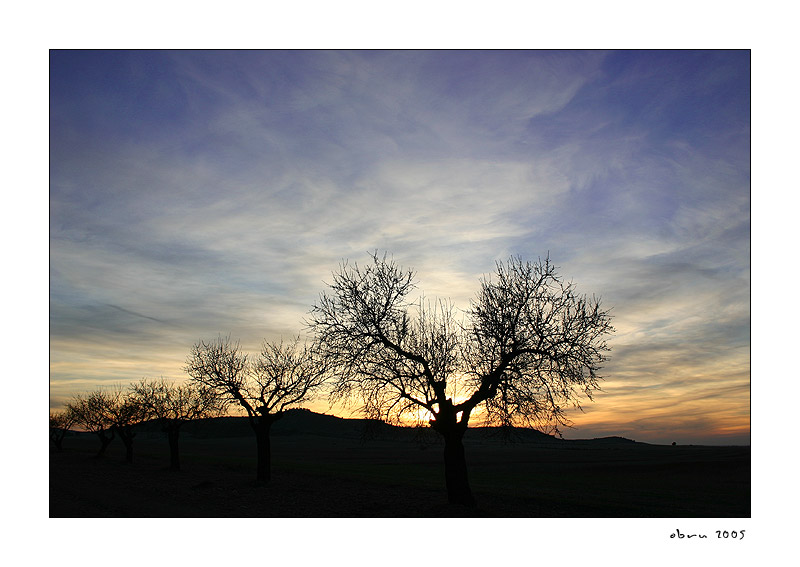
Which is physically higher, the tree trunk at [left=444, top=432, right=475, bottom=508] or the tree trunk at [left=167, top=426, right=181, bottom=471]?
the tree trunk at [left=444, top=432, right=475, bottom=508]

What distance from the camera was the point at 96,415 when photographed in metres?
74.8

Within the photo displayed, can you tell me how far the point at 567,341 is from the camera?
21.1m

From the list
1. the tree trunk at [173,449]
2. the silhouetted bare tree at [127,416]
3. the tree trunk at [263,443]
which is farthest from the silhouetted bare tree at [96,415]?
the tree trunk at [263,443]

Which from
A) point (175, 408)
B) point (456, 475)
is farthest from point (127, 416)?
point (456, 475)

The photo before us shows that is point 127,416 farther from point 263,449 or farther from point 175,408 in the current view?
point 263,449

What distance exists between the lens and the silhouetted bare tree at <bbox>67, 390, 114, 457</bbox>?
72.9 meters

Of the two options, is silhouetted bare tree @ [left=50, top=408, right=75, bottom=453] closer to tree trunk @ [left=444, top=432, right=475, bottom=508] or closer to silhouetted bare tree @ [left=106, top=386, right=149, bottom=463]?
silhouetted bare tree @ [left=106, top=386, right=149, bottom=463]

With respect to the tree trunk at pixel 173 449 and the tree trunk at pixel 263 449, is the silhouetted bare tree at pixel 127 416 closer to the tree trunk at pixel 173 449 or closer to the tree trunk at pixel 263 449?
the tree trunk at pixel 173 449

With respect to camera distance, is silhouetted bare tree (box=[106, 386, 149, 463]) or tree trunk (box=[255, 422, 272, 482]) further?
silhouetted bare tree (box=[106, 386, 149, 463])

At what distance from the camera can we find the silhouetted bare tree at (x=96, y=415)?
72938mm

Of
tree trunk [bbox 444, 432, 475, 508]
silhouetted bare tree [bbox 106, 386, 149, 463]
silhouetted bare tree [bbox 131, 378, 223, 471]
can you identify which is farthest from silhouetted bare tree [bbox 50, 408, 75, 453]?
tree trunk [bbox 444, 432, 475, 508]
